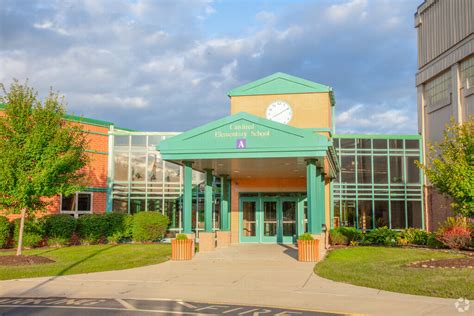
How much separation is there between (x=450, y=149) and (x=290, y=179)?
34.5ft

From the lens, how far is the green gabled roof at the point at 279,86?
89.6 ft

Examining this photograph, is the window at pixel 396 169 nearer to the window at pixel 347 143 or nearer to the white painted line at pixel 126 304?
the window at pixel 347 143

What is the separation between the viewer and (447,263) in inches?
641

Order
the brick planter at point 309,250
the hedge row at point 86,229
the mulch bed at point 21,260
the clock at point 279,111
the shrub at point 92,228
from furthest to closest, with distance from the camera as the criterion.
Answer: the clock at point 279,111 → the shrub at point 92,228 → the hedge row at point 86,229 → the brick planter at point 309,250 → the mulch bed at point 21,260

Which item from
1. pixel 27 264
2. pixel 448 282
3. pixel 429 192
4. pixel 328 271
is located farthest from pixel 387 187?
pixel 27 264

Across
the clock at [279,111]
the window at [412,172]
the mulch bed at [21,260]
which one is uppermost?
the clock at [279,111]

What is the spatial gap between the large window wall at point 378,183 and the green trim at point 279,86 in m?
5.06

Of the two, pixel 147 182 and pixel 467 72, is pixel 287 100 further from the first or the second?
pixel 147 182

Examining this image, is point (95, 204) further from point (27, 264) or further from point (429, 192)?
point (429, 192)

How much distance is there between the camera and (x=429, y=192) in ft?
98.8

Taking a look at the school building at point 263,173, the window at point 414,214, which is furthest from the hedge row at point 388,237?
the window at point 414,214

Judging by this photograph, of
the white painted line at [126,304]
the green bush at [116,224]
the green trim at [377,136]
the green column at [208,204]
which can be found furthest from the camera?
the green trim at [377,136]

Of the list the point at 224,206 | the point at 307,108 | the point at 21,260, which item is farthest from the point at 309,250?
the point at 307,108

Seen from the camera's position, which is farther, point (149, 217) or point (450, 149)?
point (149, 217)
